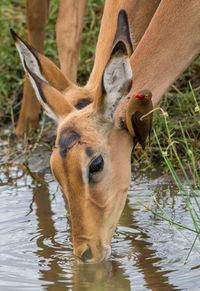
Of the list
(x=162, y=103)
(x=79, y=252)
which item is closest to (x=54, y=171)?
(x=79, y=252)

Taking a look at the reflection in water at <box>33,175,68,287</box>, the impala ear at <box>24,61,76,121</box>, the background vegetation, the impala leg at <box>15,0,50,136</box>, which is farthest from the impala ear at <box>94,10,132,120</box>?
the impala leg at <box>15,0,50,136</box>

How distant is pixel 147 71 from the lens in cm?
518

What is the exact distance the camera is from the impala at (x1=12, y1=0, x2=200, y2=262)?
484cm

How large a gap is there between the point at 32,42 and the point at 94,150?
3.79m

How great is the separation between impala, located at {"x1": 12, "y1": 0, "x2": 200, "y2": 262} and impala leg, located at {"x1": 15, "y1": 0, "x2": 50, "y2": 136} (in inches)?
110

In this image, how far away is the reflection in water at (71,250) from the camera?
186 inches

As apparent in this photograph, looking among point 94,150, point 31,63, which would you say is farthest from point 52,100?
point 94,150

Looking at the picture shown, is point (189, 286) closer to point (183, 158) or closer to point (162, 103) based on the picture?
point (183, 158)

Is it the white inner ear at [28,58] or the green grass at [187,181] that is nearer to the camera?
the green grass at [187,181]

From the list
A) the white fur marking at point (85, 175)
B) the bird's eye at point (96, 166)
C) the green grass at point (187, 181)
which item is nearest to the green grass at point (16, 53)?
the green grass at point (187, 181)

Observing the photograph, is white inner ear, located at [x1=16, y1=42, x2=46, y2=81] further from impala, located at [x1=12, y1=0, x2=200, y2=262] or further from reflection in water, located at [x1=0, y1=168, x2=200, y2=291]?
reflection in water, located at [x1=0, y1=168, x2=200, y2=291]

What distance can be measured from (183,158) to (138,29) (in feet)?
4.82

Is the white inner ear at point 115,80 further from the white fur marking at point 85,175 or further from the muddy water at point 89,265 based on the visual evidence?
the muddy water at point 89,265

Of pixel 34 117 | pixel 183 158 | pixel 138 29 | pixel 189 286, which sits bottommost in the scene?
pixel 189 286
